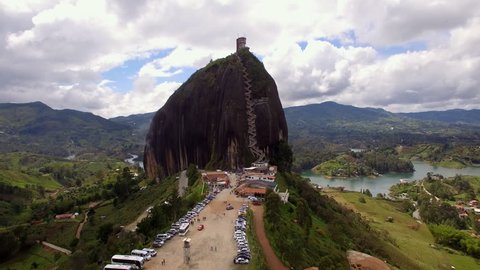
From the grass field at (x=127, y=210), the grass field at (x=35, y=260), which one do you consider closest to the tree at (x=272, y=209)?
the grass field at (x=127, y=210)

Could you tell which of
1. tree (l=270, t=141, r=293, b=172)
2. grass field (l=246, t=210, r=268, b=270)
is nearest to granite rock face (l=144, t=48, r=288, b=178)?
tree (l=270, t=141, r=293, b=172)

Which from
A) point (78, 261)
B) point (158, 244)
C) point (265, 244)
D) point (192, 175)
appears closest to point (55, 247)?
point (192, 175)

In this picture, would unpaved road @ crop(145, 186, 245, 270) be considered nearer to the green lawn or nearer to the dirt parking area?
the dirt parking area

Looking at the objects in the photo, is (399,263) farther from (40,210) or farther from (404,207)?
(40,210)

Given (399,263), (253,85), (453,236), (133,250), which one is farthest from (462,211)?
(133,250)

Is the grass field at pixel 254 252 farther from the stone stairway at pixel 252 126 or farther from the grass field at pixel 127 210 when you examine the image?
the stone stairway at pixel 252 126

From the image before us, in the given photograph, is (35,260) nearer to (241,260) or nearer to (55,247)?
(55,247)
